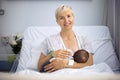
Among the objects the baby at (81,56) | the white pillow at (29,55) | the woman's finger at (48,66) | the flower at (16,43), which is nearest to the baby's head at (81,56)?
the baby at (81,56)

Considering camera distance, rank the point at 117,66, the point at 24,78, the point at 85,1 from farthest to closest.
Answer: the point at 85,1 < the point at 117,66 < the point at 24,78

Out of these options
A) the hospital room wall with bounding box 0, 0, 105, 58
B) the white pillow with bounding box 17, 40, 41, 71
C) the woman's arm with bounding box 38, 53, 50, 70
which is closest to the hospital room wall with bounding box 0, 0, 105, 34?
the hospital room wall with bounding box 0, 0, 105, 58

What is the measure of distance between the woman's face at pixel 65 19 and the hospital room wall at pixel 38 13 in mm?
213

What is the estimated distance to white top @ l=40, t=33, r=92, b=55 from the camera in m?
1.18

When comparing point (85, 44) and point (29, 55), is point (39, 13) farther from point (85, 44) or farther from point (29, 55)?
point (85, 44)

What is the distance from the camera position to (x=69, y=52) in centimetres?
114

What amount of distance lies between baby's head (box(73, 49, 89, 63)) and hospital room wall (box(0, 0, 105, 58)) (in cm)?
35

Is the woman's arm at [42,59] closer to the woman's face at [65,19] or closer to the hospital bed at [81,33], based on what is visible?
the hospital bed at [81,33]

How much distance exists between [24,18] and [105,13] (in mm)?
579

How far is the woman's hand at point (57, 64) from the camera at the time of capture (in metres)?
1.12

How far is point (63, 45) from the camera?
1.17 m

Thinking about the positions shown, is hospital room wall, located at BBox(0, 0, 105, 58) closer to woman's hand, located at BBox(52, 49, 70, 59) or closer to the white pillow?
the white pillow


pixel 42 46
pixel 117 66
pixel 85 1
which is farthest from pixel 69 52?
pixel 85 1

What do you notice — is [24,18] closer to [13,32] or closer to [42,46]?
[13,32]
